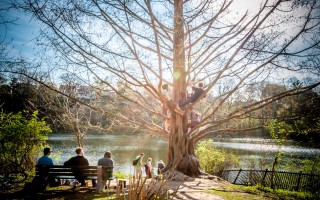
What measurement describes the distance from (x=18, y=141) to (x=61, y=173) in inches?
121

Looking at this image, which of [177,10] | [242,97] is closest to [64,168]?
[177,10]

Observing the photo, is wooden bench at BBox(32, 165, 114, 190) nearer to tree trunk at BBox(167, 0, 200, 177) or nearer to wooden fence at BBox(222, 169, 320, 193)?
tree trunk at BBox(167, 0, 200, 177)

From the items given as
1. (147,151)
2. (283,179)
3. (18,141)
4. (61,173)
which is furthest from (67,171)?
(147,151)

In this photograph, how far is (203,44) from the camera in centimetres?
714

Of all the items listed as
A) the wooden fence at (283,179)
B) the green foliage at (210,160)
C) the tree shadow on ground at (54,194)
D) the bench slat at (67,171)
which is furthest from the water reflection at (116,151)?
the tree shadow on ground at (54,194)

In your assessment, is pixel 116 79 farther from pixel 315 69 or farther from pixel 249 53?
pixel 315 69

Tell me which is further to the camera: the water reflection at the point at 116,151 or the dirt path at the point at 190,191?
the water reflection at the point at 116,151

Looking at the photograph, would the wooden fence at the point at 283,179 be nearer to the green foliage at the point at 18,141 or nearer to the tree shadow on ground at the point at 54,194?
the tree shadow on ground at the point at 54,194

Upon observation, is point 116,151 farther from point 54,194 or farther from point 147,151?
point 54,194

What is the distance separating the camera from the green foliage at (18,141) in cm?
754

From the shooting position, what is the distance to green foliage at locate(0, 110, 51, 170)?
24.7ft

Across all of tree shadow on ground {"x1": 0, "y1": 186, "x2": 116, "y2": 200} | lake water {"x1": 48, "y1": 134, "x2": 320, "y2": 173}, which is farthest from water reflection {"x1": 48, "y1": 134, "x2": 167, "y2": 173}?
tree shadow on ground {"x1": 0, "y1": 186, "x2": 116, "y2": 200}

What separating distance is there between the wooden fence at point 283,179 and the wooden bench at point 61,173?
7.17 m

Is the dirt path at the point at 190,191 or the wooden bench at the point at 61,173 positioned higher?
the wooden bench at the point at 61,173
